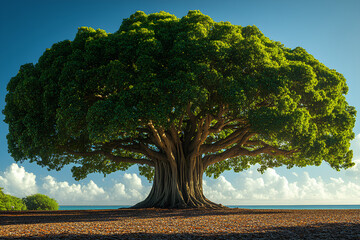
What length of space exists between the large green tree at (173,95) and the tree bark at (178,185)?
0.07m

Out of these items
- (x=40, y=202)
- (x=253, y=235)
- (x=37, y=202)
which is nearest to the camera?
(x=253, y=235)

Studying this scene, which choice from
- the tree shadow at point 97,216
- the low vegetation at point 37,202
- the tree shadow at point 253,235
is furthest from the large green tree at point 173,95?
the low vegetation at point 37,202

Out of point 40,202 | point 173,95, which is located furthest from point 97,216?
point 40,202

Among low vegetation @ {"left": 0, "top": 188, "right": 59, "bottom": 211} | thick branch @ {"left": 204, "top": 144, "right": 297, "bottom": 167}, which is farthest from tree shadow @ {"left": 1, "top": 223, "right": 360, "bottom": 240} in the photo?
low vegetation @ {"left": 0, "top": 188, "right": 59, "bottom": 211}

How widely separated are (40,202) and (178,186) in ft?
107

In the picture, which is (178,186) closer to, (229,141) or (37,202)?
(229,141)

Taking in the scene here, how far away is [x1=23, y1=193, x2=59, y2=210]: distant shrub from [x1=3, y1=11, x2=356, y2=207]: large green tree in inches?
1065

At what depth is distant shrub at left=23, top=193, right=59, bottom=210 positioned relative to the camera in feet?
144

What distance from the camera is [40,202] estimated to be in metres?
44.6

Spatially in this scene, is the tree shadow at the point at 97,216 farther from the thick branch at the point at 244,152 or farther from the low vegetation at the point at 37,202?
the low vegetation at the point at 37,202

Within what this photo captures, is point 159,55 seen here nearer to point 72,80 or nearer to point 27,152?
point 72,80

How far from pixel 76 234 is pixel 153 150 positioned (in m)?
13.7

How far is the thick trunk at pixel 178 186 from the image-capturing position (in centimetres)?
1939

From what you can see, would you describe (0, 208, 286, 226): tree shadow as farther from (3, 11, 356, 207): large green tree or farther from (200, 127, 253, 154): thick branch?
(200, 127, 253, 154): thick branch
